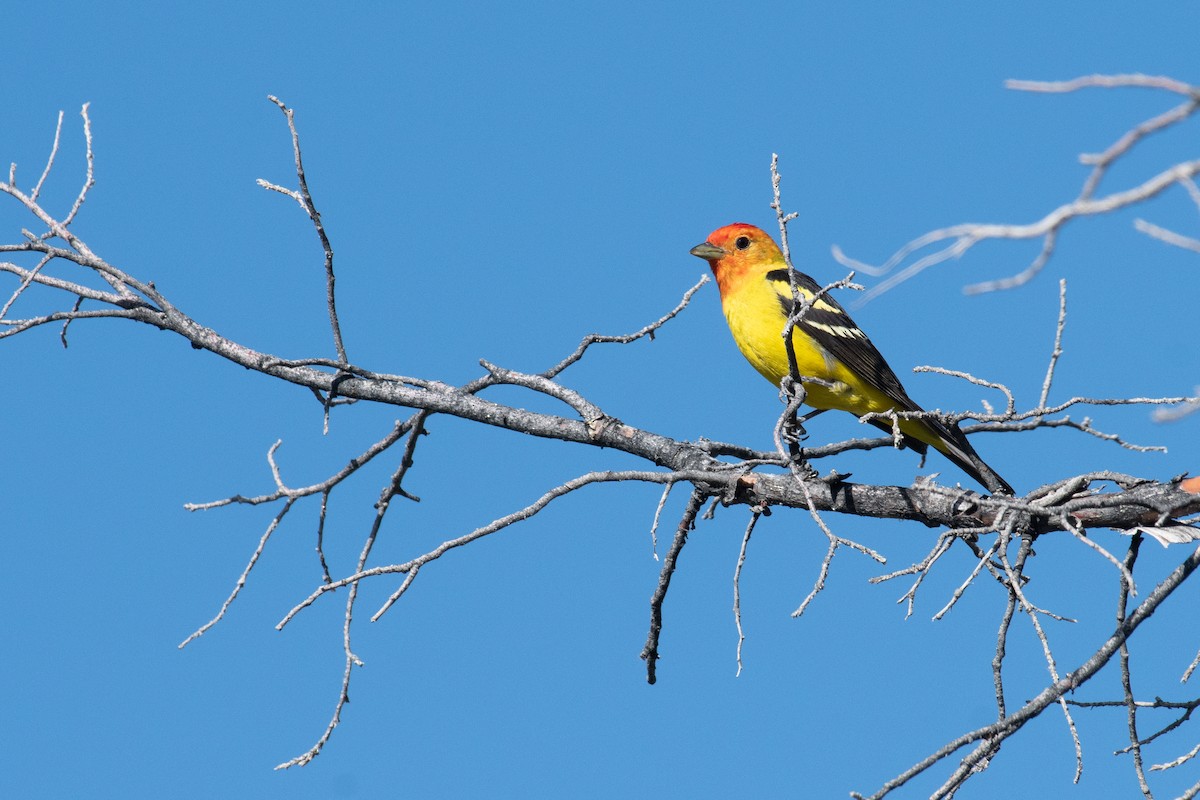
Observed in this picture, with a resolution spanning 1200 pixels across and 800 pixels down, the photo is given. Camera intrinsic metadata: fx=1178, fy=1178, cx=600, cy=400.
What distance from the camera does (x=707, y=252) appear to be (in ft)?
24.7

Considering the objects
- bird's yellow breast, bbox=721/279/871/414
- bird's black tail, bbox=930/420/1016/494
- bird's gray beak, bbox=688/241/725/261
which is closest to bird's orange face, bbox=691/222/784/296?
bird's gray beak, bbox=688/241/725/261

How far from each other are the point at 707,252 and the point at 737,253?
21cm

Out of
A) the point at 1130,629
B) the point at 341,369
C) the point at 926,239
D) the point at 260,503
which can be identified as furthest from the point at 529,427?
the point at 926,239

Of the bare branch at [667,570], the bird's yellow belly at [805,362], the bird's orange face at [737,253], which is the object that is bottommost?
the bare branch at [667,570]

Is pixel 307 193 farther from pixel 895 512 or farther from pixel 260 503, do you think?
pixel 895 512

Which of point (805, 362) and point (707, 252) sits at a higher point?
point (707, 252)

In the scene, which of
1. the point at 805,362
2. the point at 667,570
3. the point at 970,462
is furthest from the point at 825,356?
the point at 667,570

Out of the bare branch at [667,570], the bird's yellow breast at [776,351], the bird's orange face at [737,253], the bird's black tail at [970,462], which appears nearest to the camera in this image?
the bare branch at [667,570]

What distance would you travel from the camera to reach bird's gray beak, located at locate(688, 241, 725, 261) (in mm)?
7465

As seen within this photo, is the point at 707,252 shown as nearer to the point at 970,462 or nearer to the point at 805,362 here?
the point at 805,362

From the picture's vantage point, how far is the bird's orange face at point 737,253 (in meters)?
7.27

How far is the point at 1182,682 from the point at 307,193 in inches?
156

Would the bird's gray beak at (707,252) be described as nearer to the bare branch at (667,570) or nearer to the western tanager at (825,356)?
the western tanager at (825,356)

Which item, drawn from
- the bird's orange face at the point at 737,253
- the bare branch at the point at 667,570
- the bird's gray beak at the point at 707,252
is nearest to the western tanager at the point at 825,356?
the bird's orange face at the point at 737,253
